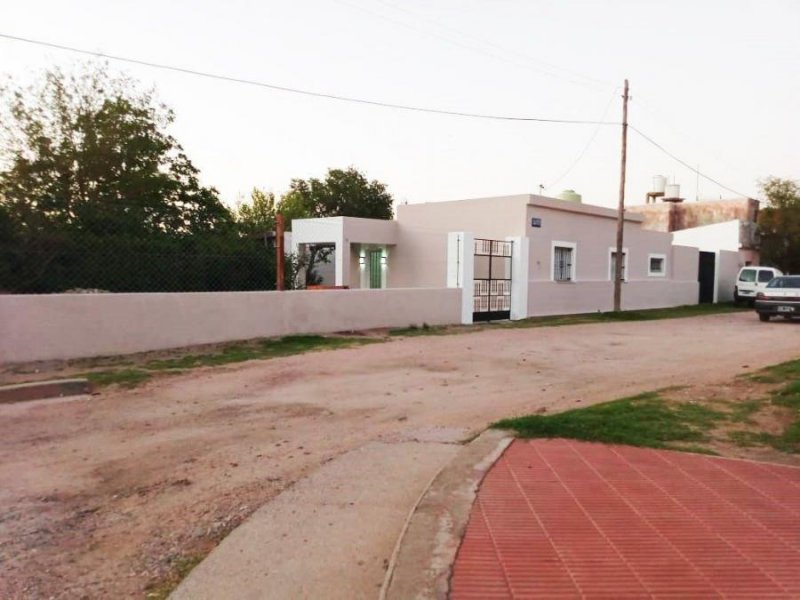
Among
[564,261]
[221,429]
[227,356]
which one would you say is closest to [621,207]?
[564,261]

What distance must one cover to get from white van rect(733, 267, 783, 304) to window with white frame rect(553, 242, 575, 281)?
11.3m

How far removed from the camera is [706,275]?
2908 centimetres

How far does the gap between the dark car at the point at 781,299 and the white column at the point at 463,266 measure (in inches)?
384

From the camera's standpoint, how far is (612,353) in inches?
444

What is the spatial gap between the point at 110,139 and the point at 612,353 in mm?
16293

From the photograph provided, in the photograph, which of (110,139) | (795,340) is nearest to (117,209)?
(110,139)

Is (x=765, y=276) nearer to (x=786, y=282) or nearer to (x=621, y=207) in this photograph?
(x=786, y=282)

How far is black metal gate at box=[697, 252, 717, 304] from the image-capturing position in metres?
28.9

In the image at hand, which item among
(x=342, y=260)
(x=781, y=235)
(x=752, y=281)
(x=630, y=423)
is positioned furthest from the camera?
(x=781, y=235)

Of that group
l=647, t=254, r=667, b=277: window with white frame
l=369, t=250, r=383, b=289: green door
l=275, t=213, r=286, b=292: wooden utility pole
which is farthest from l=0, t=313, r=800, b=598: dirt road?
l=647, t=254, r=667, b=277: window with white frame

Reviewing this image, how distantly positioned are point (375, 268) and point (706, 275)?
17149 mm

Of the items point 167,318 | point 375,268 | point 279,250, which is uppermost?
point 279,250

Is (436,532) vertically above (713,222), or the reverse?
(713,222)

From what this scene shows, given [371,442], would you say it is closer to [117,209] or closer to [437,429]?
[437,429]
